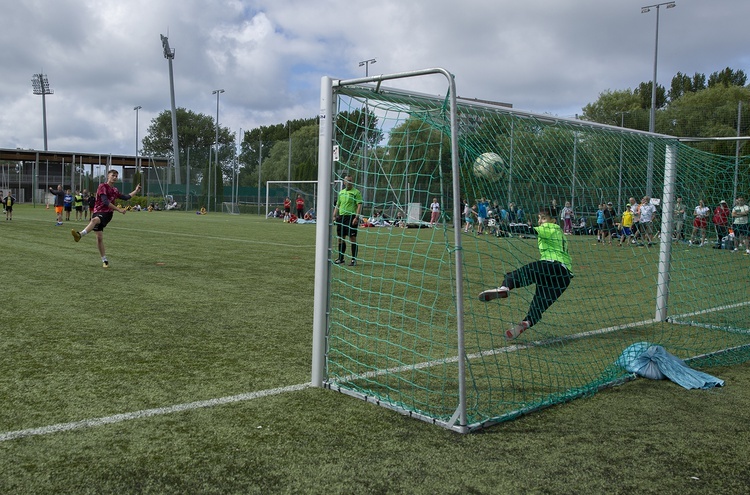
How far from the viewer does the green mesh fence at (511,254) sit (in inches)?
177

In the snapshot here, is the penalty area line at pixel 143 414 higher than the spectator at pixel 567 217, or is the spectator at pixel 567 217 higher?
the spectator at pixel 567 217

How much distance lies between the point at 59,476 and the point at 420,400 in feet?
7.45

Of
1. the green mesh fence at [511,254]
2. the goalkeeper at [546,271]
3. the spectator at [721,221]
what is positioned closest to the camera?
the green mesh fence at [511,254]

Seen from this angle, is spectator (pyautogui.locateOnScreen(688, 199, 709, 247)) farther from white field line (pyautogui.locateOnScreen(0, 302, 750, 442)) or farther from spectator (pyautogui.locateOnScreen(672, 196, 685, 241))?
white field line (pyautogui.locateOnScreen(0, 302, 750, 442))

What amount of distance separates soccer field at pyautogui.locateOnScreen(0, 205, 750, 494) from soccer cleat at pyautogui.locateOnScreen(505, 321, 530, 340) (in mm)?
1412

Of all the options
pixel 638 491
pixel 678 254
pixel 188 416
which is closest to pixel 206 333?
pixel 188 416

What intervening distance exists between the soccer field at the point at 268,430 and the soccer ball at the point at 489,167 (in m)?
1.93

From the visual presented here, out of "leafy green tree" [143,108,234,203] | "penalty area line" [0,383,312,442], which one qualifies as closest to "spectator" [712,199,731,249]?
"penalty area line" [0,383,312,442]

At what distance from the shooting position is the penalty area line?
11.5 feet

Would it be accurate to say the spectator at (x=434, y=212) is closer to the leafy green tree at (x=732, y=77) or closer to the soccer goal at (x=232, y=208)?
the soccer goal at (x=232, y=208)

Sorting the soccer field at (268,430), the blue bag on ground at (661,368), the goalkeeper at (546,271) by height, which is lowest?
the soccer field at (268,430)

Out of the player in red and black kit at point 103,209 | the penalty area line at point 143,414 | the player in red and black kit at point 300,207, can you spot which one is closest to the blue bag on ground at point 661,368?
the penalty area line at point 143,414

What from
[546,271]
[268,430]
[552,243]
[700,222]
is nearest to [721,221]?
[700,222]

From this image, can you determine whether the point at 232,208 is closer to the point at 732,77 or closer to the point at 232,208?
the point at 232,208
